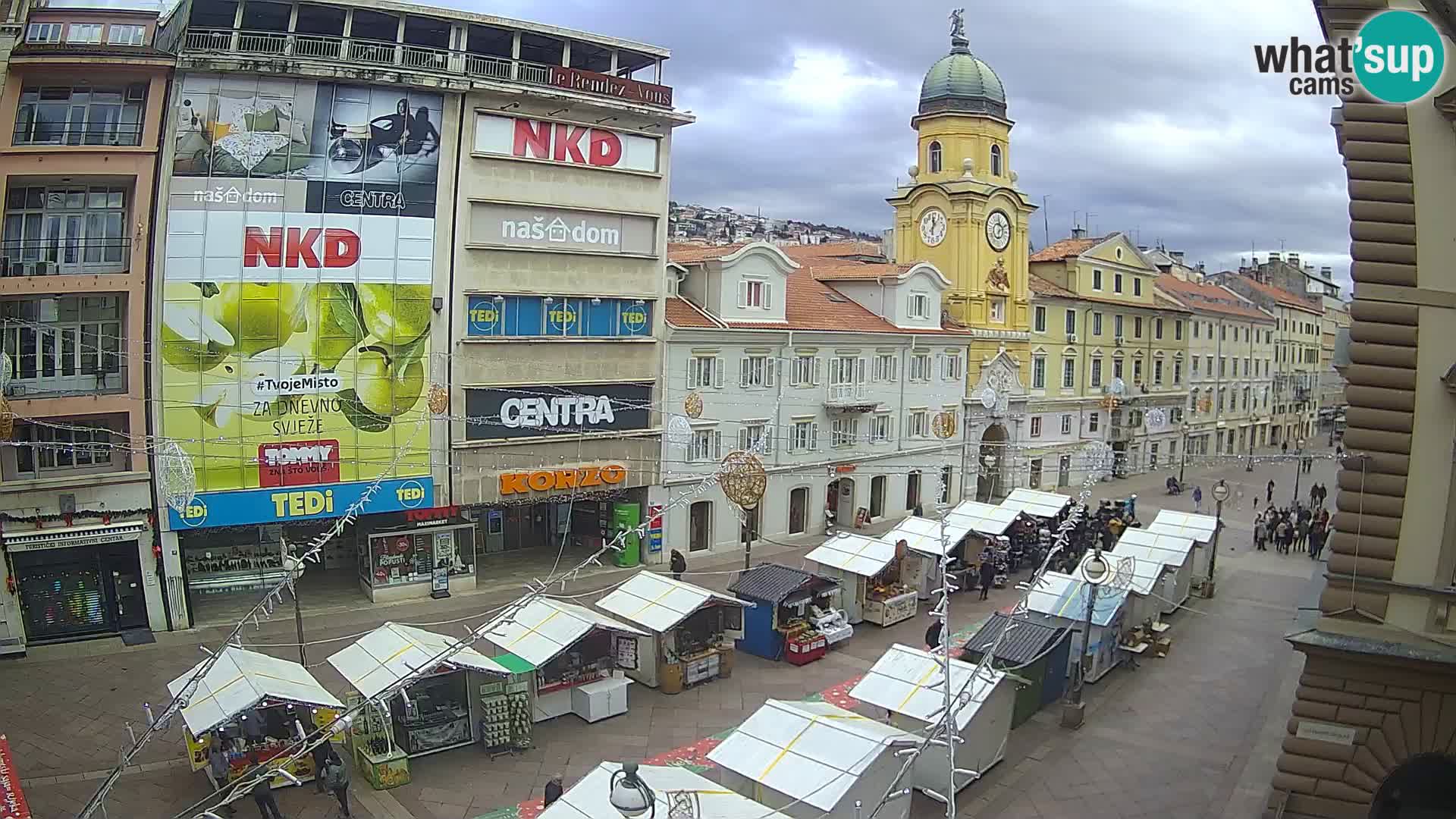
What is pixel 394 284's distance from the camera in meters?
28.8

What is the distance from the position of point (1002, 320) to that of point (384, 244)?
30.1m

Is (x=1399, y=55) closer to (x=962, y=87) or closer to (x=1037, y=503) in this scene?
(x=1037, y=503)

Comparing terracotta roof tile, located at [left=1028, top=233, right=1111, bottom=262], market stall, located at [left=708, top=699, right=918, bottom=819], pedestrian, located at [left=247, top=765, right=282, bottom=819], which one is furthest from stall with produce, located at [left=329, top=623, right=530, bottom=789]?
terracotta roof tile, located at [left=1028, top=233, right=1111, bottom=262]

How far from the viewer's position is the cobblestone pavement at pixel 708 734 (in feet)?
58.1

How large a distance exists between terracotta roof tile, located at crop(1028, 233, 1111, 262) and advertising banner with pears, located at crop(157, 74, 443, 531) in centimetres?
3597

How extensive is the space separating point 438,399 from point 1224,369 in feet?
191

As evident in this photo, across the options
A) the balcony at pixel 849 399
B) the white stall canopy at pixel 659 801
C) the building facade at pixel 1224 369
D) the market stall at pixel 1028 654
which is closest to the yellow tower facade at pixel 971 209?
the balcony at pixel 849 399

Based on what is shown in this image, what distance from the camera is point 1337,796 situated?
14531 millimetres

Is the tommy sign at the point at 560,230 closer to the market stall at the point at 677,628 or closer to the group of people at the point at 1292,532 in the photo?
the market stall at the point at 677,628

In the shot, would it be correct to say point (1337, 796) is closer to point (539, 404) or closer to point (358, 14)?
point (539, 404)

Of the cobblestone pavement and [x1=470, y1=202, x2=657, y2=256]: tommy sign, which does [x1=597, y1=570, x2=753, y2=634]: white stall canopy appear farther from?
[x1=470, y1=202, x2=657, y2=256]: tommy sign

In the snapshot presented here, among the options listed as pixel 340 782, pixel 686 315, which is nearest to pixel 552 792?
pixel 340 782

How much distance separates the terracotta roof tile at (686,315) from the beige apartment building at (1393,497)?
22.8 m

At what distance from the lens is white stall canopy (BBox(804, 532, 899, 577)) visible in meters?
27.5
